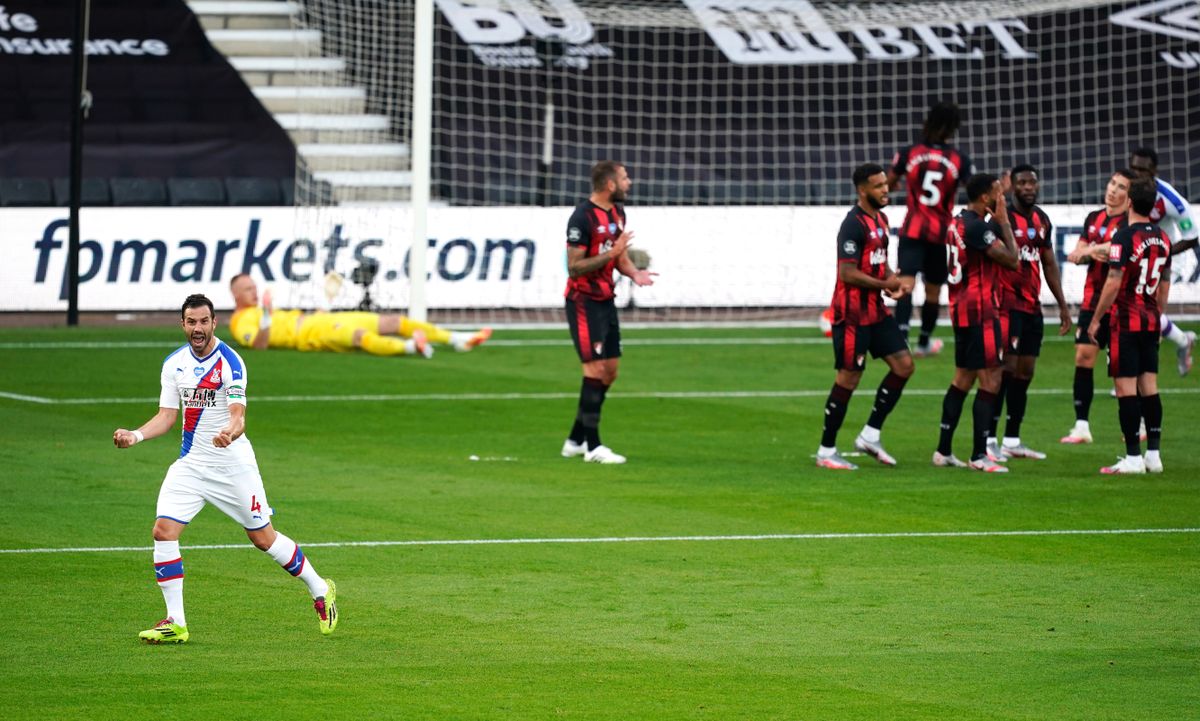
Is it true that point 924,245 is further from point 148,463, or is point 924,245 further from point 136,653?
point 136,653

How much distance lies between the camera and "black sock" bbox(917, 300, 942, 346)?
17.6 meters

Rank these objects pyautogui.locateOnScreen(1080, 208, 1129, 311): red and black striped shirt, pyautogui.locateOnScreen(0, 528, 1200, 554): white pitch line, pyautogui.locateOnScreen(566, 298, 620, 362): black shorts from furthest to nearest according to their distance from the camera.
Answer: pyautogui.locateOnScreen(1080, 208, 1129, 311): red and black striped shirt, pyautogui.locateOnScreen(566, 298, 620, 362): black shorts, pyautogui.locateOnScreen(0, 528, 1200, 554): white pitch line

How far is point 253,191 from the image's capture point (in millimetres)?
23438

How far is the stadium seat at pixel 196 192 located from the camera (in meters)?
23.2

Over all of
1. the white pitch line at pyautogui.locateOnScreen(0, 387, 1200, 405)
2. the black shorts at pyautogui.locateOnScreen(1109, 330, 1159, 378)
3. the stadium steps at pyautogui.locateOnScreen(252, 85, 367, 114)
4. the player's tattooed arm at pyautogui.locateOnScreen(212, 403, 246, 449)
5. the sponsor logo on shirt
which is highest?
the stadium steps at pyautogui.locateOnScreen(252, 85, 367, 114)

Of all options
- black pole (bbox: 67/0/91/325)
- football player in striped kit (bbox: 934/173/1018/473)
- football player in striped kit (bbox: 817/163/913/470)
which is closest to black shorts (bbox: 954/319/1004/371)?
football player in striped kit (bbox: 934/173/1018/473)

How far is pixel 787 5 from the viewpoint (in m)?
27.7

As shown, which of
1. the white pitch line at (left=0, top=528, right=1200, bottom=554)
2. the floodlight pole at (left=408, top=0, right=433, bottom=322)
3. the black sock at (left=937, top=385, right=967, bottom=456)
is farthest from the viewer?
the floodlight pole at (left=408, top=0, right=433, bottom=322)

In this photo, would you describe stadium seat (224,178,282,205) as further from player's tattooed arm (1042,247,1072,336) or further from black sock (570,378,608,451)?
player's tattooed arm (1042,247,1072,336)

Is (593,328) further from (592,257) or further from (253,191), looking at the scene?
(253,191)

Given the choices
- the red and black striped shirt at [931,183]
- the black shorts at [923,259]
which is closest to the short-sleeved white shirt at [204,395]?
the red and black striped shirt at [931,183]

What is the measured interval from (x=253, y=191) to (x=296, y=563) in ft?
54.8

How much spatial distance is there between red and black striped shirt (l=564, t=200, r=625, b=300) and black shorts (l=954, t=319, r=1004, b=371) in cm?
239

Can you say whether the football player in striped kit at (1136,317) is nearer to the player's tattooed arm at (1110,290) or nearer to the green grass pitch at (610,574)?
the player's tattooed arm at (1110,290)
